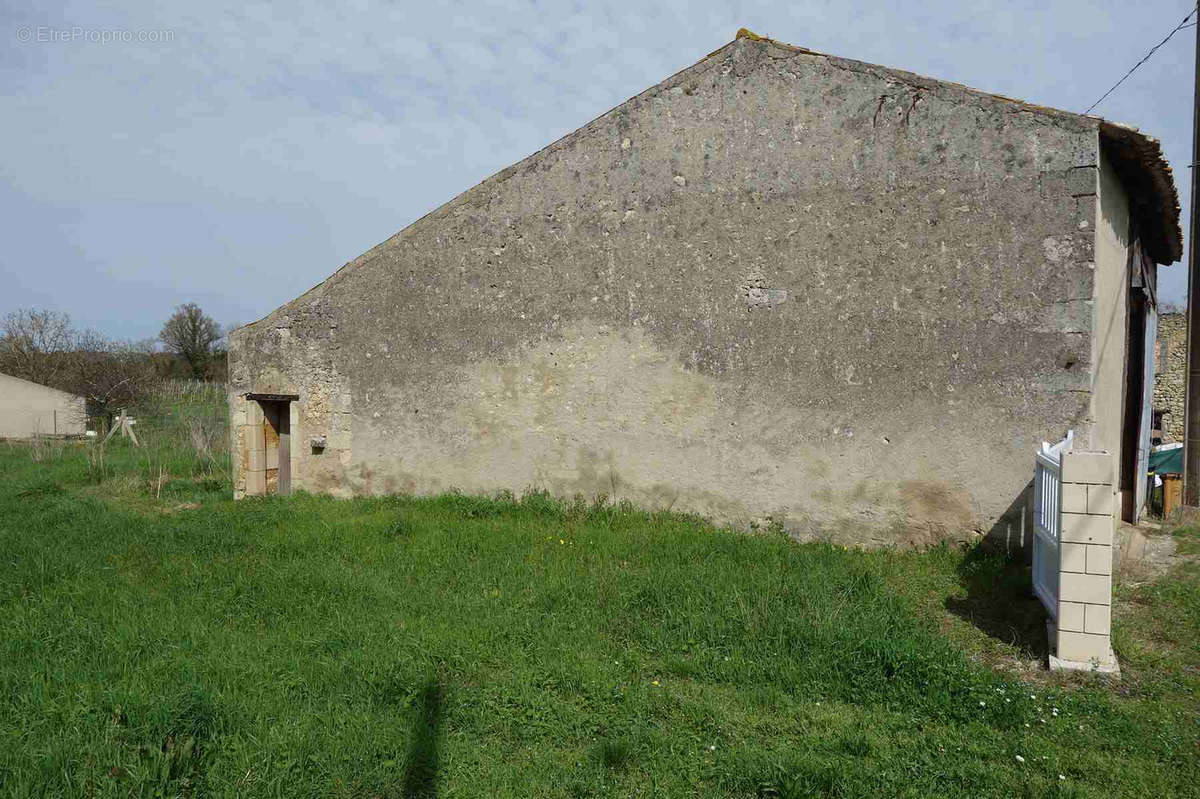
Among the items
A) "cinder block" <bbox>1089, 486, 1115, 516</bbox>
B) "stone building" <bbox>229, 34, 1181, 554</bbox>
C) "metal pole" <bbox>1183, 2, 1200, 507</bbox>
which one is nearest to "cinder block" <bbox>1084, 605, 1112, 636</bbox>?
"cinder block" <bbox>1089, 486, 1115, 516</bbox>

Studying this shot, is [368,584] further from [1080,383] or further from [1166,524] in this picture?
[1166,524]

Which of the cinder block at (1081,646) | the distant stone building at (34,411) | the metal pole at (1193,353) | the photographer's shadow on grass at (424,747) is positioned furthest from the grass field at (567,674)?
the distant stone building at (34,411)

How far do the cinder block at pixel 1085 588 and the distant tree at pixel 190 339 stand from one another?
39271mm

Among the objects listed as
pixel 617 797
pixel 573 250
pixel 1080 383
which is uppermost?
pixel 573 250

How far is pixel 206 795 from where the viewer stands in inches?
126

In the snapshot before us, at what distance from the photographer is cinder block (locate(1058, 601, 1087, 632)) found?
4.49m

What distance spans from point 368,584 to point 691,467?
11.7 feet

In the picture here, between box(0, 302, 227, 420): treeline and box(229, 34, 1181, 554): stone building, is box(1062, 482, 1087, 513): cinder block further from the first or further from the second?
box(0, 302, 227, 420): treeline

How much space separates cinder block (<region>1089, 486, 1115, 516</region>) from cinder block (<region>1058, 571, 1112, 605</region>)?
395 millimetres

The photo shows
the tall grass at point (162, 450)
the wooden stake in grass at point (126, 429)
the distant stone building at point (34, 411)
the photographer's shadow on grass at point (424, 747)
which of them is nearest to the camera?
the photographer's shadow on grass at point (424, 747)

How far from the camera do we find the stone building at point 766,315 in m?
6.67

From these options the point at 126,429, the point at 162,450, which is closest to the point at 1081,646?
the point at 162,450

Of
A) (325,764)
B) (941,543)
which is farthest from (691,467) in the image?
(325,764)

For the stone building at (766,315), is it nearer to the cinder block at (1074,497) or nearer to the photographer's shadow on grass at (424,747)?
the cinder block at (1074,497)
